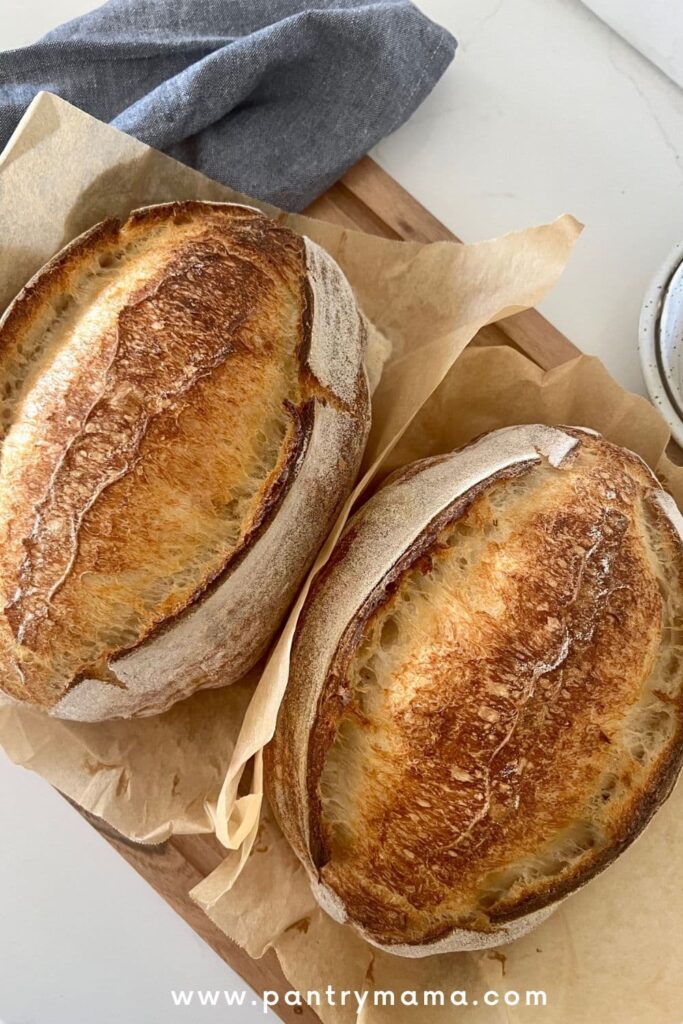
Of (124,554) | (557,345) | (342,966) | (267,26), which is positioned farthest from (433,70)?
(342,966)

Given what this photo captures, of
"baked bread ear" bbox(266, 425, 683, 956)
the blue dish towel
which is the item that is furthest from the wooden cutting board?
"baked bread ear" bbox(266, 425, 683, 956)

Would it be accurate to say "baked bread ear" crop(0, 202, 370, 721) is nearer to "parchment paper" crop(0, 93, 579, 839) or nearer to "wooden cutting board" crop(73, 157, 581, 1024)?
"parchment paper" crop(0, 93, 579, 839)

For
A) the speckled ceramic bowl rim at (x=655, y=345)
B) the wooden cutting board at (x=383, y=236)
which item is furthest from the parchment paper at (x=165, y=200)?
the speckled ceramic bowl rim at (x=655, y=345)

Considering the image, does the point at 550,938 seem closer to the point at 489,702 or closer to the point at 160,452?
the point at 489,702

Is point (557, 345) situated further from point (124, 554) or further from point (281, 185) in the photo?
point (124, 554)

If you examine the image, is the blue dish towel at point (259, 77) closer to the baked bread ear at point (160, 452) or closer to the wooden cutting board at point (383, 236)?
the wooden cutting board at point (383, 236)

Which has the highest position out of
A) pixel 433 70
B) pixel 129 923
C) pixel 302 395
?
pixel 433 70
